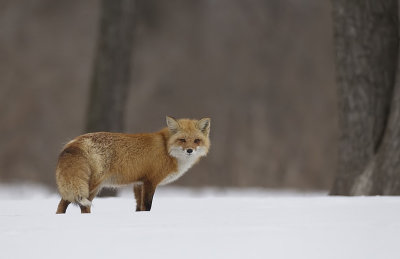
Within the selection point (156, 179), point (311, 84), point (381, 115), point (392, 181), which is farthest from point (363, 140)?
point (311, 84)

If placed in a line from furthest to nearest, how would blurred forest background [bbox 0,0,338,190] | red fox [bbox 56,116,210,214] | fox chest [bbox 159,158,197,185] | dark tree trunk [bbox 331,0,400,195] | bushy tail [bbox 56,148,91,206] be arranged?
blurred forest background [bbox 0,0,338,190] → dark tree trunk [bbox 331,0,400,195] → fox chest [bbox 159,158,197,185] → red fox [bbox 56,116,210,214] → bushy tail [bbox 56,148,91,206]

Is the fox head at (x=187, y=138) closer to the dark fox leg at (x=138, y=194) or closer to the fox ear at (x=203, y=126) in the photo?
the fox ear at (x=203, y=126)

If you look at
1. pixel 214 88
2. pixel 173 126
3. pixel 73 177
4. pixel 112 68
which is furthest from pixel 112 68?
pixel 214 88

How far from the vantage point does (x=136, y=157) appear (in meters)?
3.96

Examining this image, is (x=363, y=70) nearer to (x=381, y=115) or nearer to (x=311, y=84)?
(x=381, y=115)

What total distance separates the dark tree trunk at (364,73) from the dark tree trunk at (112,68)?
104 inches

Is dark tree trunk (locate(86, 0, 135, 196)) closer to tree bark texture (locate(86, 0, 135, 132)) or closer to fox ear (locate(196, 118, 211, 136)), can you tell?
tree bark texture (locate(86, 0, 135, 132))

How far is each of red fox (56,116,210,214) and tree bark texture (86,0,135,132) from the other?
12.1 feet

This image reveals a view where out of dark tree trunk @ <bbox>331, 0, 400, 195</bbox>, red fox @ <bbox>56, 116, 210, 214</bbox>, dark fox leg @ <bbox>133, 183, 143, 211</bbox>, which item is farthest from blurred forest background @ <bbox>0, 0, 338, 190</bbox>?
red fox @ <bbox>56, 116, 210, 214</bbox>

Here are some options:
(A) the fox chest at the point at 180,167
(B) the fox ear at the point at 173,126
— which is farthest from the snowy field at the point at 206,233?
(B) the fox ear at the point at 173,126

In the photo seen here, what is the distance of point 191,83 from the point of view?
12711 millimetres

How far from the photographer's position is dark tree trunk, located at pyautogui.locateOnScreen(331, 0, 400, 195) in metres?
6.43

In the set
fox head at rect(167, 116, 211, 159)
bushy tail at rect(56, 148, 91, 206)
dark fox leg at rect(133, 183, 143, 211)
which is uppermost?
fox head at rect(167, 116, 211, 159)

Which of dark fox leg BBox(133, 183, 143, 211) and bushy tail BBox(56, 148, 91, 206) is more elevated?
bushy tail BBox(56, 148, 91, 206)
